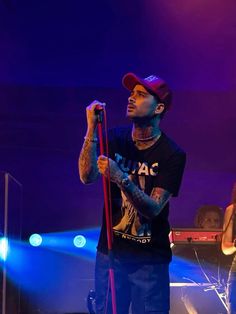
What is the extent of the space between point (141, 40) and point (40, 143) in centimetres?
193

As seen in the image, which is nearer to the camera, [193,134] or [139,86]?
[139,86]

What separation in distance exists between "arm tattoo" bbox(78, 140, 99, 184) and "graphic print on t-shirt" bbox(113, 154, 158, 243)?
0.40ft

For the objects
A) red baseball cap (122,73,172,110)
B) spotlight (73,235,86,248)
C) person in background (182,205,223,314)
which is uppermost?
red baseball cap (122,73,172,110)

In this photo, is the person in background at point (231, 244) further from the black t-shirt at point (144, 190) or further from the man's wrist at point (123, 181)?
the man's wrist at point (123, 181)

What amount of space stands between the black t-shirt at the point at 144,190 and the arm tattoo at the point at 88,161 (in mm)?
102

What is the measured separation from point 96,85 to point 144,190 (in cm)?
263

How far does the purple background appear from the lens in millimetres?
3457

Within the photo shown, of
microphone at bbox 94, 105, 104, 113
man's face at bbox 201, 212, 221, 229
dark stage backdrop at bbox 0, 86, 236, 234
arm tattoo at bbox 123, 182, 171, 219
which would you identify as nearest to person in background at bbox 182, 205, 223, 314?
man's face at bbox 201, 212, 221, 229

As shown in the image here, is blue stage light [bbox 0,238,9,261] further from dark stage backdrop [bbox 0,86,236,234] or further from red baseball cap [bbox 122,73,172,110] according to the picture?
red baseball cap [bbox 122,73,172,110]

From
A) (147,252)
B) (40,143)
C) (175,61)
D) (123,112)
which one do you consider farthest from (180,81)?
(147,252)

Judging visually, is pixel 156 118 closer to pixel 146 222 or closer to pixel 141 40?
pixel 146 222

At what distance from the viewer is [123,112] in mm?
4648

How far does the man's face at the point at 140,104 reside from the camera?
73.0 inches

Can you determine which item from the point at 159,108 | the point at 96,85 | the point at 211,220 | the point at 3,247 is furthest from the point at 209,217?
the point at 159,108
